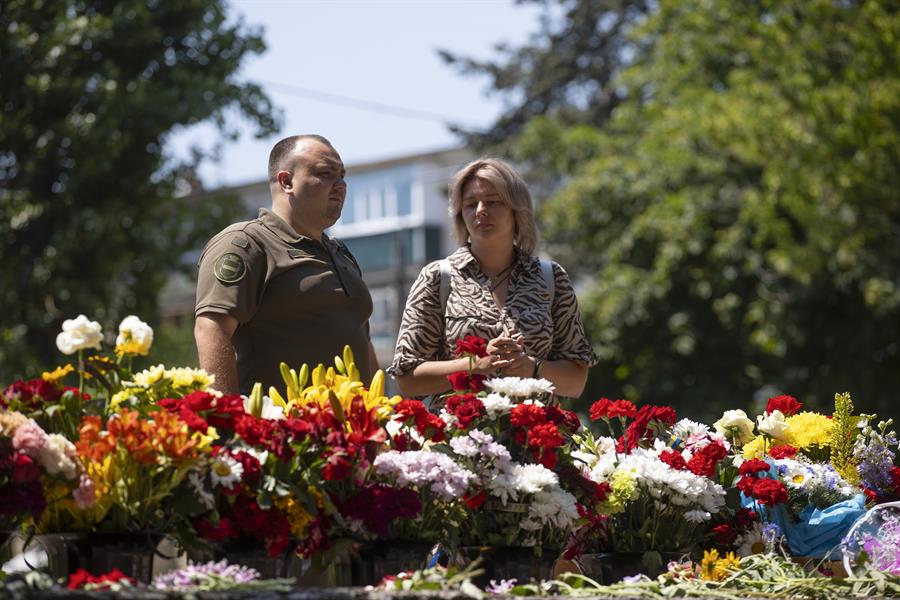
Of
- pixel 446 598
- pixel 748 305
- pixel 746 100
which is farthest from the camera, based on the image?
pixel 748 305

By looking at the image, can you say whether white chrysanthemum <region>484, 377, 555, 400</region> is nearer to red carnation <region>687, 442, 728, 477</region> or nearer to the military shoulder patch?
red carnation <region>687, 442, 728, 477</region>

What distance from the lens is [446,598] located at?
10.6 feet

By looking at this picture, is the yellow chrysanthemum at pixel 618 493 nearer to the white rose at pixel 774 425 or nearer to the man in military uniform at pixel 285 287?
the white rose at pixel 774 425

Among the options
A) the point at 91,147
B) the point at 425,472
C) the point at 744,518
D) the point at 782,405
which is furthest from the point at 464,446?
the point at 91,147

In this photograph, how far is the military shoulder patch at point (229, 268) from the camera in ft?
14.6

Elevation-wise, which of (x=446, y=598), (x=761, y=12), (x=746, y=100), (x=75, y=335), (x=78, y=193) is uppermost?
(x=761, y=12)

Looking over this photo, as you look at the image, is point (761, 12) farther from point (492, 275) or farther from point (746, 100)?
point (492, 275)

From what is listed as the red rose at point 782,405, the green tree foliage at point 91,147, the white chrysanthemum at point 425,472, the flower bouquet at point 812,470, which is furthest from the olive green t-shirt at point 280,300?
the green tree foliage at point 91,147

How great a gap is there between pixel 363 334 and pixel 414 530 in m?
1.19

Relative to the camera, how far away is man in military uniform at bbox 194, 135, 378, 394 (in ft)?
14.4

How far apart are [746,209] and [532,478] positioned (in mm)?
15163

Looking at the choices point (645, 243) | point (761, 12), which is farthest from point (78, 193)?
point (761, 12)

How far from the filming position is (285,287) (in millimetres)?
4578

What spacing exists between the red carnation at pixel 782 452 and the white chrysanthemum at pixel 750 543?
0.36 m
